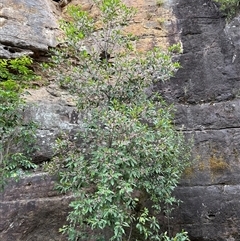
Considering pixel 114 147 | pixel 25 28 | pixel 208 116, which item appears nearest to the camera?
pixel 114 147

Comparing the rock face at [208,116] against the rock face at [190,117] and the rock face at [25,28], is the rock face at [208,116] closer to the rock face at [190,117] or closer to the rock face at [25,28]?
the rock face at [190,117]

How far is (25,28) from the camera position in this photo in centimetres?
576

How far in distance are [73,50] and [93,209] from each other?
6.95 ft

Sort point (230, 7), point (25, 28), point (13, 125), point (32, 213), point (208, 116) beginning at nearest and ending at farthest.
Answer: point (13, 125) < point (32, 213) < point (208, 116) < point (25, 28) < point (230, 7)

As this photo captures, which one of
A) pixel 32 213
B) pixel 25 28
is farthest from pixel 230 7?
pixel 32 213

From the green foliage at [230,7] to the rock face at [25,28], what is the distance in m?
2.92

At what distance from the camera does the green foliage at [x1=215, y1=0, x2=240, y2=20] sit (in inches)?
233

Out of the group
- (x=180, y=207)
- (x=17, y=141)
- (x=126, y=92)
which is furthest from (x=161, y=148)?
(x=17, y=141)

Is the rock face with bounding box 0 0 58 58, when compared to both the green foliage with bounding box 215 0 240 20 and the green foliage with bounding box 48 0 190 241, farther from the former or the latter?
the green foliage with bounding box 215 0 240 20

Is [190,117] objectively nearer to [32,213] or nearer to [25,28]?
[32,213]

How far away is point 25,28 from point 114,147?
309 cm

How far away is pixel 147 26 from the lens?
20.6ft

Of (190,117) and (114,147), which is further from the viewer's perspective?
(190,117)

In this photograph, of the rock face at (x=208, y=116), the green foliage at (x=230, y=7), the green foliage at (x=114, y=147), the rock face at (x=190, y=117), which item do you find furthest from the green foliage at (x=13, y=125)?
the green foliage at (x=230, y=7)
